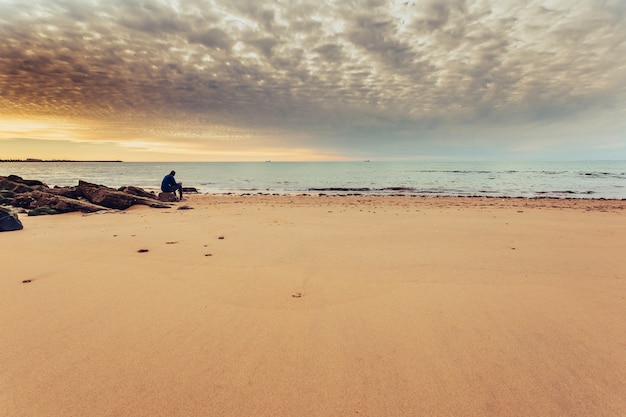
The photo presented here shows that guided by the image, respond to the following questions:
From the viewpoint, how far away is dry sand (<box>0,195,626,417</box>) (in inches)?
82.0

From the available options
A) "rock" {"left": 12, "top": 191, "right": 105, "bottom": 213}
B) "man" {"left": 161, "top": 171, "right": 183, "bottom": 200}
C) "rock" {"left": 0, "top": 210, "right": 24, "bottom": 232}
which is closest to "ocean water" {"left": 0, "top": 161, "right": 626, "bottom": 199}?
"man" {"left": 161, "top": 171, "right": 183, "bottom": 200}

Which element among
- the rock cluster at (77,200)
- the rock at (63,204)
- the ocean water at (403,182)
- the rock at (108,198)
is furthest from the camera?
the ocean water at (403,182)

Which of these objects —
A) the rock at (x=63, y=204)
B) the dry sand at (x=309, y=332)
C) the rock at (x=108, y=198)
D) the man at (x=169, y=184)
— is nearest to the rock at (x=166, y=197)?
the man at (x=169, y=184)

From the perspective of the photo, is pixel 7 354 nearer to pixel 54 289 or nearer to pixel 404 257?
pixel 54 289

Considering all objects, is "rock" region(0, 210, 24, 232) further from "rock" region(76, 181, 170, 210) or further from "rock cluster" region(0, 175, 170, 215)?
"rock" region(76, 181, 170, 210)

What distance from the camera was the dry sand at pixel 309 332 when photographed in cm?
208

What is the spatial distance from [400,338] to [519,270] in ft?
9.63

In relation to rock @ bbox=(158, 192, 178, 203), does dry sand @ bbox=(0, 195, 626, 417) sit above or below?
below

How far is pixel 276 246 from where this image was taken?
19.8ft

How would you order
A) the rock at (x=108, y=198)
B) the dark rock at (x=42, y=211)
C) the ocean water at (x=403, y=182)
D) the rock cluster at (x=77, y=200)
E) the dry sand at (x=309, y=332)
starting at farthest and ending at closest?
the ocean water at (x=403, y=182)
the rock at (x=108, y=198)
the rock cluster at (x=77, y=200)
the dark rock at (x=42, y=211)
the dry sand at (x=309, y=332)

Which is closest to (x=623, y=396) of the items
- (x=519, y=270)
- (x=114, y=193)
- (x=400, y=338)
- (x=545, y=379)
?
(x=545, y=379)

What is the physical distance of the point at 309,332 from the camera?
2900mm

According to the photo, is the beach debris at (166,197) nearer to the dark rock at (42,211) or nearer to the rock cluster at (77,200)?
the rock cluster at (77,200)

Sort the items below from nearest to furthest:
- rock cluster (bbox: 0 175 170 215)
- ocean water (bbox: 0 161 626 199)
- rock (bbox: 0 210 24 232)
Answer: rock (bbox: 0 210 24 232) < rock cluster (bbox: 0 175 170 215) < ocean water (bbox: 0 161 626 199)
